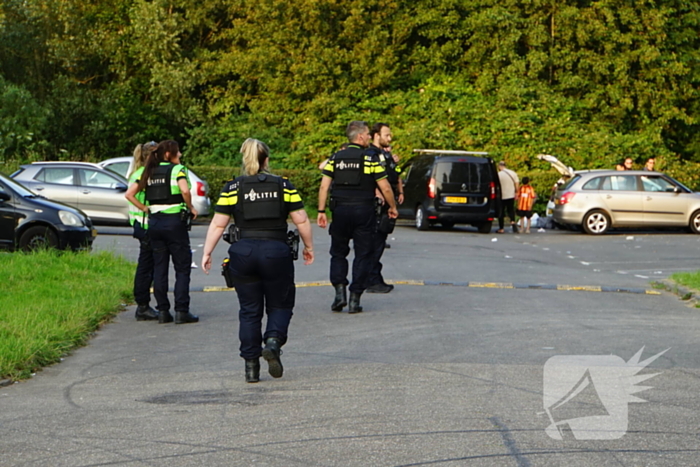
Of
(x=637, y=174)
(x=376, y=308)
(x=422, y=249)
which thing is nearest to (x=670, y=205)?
(x=637, y=174)

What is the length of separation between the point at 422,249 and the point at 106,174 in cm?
769

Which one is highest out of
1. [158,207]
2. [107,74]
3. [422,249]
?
[107,74]

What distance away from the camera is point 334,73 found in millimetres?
37250

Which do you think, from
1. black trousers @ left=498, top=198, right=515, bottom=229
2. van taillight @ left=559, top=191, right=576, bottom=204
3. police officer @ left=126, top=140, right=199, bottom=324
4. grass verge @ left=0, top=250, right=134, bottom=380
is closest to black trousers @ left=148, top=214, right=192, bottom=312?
police officer @ left=126, top=140, right=199, bottom=324

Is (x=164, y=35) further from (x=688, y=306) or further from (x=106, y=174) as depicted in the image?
(x=688, y=306)

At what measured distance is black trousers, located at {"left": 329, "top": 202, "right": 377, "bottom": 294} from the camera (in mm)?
11492

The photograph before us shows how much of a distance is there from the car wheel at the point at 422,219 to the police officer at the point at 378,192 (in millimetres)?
12743

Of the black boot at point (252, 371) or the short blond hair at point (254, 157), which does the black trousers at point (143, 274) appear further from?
the black boot at point (252, 371)

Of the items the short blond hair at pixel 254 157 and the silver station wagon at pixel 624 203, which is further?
the silver station wagon at pixel 624 203

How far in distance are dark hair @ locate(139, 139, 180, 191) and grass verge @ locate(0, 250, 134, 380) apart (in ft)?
4.46

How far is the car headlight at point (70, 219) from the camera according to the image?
A: 17.2 metres

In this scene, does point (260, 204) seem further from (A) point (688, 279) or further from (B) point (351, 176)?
(A) point (688, 279)

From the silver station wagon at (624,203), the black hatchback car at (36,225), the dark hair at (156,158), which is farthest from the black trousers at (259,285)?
the silver station wagon at (624,203)

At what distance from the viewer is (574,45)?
127ft
